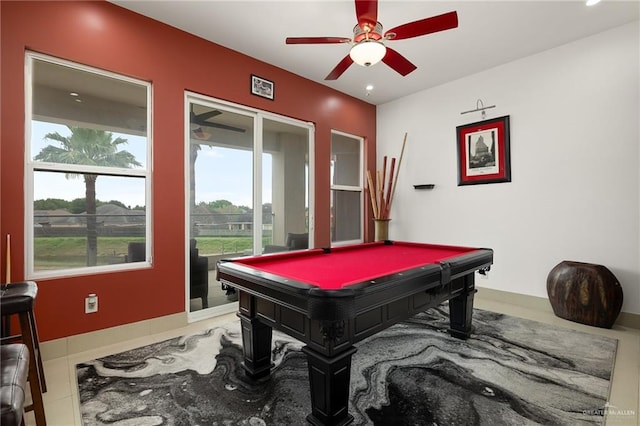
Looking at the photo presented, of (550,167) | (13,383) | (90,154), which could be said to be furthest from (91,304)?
(550,167)

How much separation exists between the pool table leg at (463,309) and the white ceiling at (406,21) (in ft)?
8.08

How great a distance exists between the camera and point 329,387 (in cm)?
141

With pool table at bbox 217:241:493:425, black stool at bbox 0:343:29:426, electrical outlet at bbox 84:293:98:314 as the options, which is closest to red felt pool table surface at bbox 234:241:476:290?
pool table at bbox 217:241:493:425

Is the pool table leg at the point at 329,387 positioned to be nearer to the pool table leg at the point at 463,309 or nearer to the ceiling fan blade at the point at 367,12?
the pool table leg at the point at 463,309

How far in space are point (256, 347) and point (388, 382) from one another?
90 centimetres

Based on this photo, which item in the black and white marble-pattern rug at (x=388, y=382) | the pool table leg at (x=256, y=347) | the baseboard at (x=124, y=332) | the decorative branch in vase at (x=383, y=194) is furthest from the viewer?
the decorative branch in vase at (x=383, y=194)

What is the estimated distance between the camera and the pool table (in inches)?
53.9

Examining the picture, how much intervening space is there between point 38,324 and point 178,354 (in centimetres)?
107

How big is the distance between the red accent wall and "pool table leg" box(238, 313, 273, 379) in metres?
1.36

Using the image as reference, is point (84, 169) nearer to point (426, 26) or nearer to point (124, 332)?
point (124, 332)

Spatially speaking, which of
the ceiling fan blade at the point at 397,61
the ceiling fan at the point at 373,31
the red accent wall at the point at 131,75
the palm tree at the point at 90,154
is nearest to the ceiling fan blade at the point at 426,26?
the ceiling fan at the point at 373,31

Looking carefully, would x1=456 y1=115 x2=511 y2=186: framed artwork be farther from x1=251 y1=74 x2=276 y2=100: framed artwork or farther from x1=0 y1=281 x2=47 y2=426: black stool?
x1=0 y1=281 x2=47 y2=426: black stool

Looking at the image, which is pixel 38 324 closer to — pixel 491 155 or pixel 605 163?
pixel 491 155

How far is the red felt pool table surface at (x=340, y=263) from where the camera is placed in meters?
1.64
